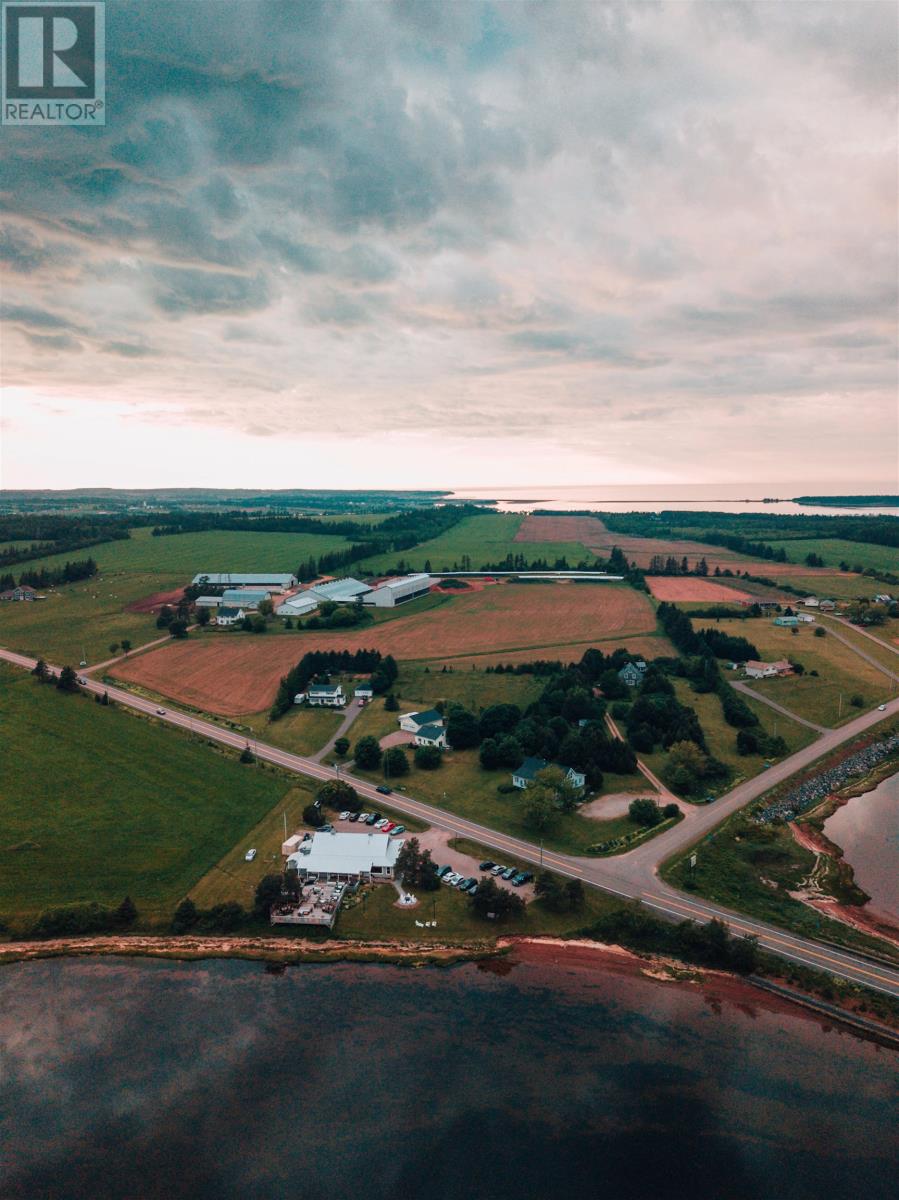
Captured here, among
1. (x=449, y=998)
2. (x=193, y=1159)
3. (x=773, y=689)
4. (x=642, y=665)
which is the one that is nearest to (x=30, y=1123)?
(x=193, y=1159)

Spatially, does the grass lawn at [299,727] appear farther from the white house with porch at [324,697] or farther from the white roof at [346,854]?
the white roof at [346,854]

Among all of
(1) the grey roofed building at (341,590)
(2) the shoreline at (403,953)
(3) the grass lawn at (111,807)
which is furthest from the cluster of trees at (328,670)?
(1) the grey roofed building at (341,590)

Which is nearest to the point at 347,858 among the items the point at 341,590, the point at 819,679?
the point at 819,679

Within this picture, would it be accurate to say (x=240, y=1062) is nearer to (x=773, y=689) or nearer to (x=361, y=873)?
(x=361, y=873)

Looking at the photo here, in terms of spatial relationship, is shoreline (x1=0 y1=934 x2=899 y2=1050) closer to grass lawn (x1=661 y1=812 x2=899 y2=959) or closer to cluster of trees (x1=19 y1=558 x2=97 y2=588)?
grass lawn (x1=661 y1=812 x2=899 y2=959)

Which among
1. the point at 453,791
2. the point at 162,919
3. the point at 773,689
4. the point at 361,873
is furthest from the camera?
the point at 773,689

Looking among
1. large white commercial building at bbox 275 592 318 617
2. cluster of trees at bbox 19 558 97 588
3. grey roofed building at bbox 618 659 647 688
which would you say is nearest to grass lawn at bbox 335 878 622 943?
grey roofed building at bbox 618 659 647 688
